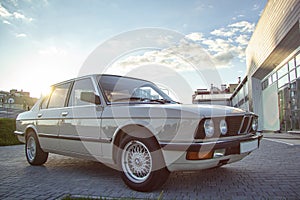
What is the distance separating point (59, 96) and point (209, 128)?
3385mm

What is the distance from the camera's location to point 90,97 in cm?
386

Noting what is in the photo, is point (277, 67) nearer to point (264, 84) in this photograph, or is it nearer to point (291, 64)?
point (291, 64)

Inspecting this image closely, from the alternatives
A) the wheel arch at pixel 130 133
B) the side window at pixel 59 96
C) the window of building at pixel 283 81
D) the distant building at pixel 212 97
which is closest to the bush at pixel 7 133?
the side window at pixel 59 96

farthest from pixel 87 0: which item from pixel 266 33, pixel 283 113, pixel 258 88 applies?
pixel 258 88

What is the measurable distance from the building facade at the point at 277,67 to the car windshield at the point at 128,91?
344 inches

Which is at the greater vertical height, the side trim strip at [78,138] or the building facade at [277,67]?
the building facade at [277,67]

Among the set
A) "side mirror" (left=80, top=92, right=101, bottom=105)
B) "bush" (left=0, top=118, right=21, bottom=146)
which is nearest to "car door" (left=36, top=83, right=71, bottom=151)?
"side mirror" (left=80, top=92, right=101, bottom=105)

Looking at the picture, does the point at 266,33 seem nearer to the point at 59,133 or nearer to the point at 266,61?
the point at 266,61

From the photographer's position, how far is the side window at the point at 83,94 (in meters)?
3.84

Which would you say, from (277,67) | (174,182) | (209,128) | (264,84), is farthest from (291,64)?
(209,128)

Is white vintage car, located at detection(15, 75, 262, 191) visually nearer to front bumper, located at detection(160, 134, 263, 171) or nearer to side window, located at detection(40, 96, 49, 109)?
front bumper, located at detection(160, 134, 263, 171)

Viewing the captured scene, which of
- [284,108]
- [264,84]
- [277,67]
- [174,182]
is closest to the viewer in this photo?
[174,182]

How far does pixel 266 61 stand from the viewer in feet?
50.2

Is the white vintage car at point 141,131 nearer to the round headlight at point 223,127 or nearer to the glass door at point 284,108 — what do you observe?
the round headlight at point 223,127
